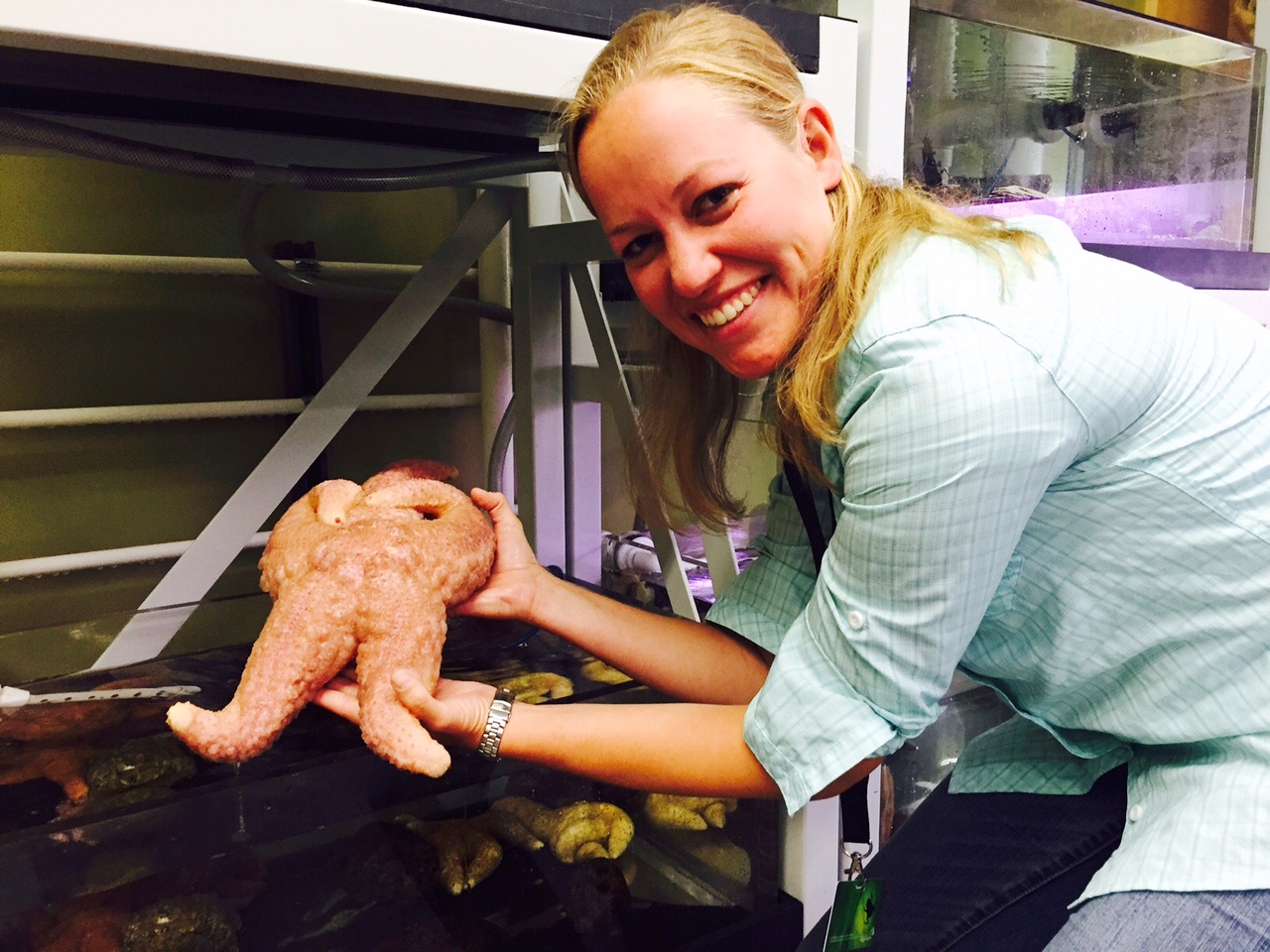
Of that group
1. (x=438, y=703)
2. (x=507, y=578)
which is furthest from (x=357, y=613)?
(x=507, y=578)

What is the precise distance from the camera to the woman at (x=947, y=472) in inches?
28.6

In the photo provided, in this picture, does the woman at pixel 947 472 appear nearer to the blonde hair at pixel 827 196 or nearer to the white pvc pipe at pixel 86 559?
the blonde hair at pixel 827 196

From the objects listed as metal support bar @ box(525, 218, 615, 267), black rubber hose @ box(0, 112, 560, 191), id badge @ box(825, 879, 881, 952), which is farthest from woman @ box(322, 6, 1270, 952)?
metal support bar @ box(525, 218, 615, 267)

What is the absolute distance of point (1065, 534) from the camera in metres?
0.82

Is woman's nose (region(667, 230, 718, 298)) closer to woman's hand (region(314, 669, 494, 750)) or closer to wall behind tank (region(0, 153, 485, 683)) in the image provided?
woman's hand (region(314, 669, 494, 750))

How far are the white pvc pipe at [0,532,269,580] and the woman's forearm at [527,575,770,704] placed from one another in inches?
22.0

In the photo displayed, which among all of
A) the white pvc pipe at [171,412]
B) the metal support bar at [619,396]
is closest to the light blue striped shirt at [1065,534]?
the metal support bar at [619,396]

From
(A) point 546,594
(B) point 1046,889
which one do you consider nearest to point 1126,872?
(B) point 1046,889

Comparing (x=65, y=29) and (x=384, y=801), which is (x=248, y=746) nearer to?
(x=384, y=801)

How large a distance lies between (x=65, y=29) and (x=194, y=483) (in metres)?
1.22

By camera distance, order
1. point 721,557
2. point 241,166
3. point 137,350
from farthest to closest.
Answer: point 137,350
point 721,557
point 241,166

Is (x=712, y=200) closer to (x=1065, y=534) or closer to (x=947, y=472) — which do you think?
(x=947, y=472)

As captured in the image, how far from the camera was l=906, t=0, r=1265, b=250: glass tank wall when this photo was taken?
146 cm

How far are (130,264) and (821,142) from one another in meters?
1.13
